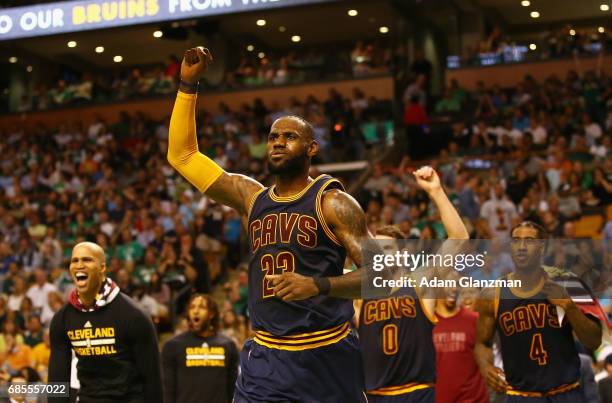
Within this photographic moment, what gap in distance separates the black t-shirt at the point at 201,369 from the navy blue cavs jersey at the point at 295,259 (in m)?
3.36

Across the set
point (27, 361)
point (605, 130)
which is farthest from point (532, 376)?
point (605, 130)

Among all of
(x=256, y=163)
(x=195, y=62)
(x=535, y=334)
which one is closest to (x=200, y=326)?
(x=535, y=334)

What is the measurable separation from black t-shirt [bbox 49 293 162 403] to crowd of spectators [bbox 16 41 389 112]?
15.5 meters

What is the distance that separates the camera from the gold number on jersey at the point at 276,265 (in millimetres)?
4777

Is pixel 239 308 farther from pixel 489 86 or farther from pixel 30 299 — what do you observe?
pixel 489 86

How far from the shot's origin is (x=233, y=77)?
22.5 metres

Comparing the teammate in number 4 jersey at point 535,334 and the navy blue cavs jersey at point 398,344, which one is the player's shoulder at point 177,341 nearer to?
the navy blue cavs jersey at point 398,344

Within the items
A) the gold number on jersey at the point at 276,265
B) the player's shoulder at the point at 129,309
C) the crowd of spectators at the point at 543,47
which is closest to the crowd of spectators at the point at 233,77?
the crowd of spectators at the point at 543,47

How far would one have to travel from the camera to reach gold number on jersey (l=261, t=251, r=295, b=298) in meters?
4.78

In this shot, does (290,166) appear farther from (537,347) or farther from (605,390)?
(605,390)

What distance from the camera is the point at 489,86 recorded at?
2005cm

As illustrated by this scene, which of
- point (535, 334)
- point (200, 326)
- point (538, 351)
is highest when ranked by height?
point (200, 326)

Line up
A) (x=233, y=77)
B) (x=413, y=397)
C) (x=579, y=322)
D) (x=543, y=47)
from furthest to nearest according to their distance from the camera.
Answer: (x=233, y=77), (x=543, y=47), (x=413, y=397), (x=579, y=322)

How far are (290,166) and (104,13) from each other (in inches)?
370
